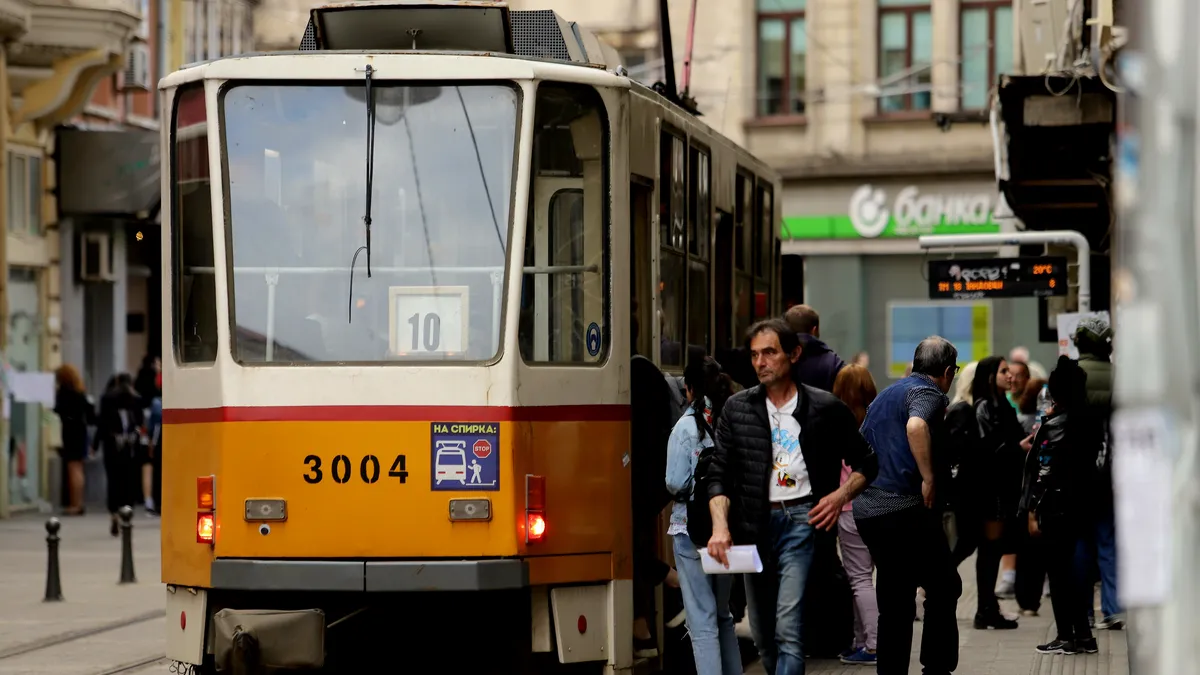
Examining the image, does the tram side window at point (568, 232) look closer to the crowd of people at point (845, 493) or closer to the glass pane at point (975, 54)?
the crowd of people at point (845, 493)

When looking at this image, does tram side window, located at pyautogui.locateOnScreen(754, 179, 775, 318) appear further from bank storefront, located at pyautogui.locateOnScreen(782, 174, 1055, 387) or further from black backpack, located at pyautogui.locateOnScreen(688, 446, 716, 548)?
bank storefront, located at pyautogui.locateOnScreen(782, 174, 1055, 387)

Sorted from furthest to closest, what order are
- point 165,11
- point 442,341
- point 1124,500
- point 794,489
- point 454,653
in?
1. point 165,11
2. point 454,653
3. point 442,341
4. point 794,489
5. point 1124,500

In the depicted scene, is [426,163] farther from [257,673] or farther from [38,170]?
[38,170]

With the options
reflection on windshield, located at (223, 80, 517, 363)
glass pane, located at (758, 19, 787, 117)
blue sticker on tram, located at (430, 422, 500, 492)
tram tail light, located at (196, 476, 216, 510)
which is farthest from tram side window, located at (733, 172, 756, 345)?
glass pane, located at (758, 19, 787, 117)

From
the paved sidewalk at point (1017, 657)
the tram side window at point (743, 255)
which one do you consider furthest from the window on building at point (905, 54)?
the tram side window at point (743, 255)

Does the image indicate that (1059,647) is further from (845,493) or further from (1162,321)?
(1162,321)

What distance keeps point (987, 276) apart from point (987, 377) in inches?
197

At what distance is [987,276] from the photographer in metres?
18.3

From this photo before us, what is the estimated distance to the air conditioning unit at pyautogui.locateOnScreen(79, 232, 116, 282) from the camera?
93.4 feet

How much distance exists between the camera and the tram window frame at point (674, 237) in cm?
1014

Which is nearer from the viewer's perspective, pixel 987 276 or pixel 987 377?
pixel 987 377

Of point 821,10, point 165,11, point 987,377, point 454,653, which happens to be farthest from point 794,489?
point 821,10

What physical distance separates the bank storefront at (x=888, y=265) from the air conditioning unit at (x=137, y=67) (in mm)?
11145

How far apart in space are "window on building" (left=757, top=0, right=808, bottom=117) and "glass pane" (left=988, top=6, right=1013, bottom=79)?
3.20 m
